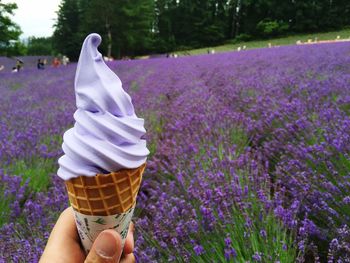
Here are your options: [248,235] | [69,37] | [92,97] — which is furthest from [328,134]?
[69,37]

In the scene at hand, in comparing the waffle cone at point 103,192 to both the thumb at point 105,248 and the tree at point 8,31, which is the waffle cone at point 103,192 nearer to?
the thumb at point 105,248

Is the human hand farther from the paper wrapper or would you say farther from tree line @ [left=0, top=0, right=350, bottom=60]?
tree line @ [left=0, top=0, right=350, bottom=60]

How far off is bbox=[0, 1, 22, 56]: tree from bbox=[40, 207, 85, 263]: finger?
72.8ft

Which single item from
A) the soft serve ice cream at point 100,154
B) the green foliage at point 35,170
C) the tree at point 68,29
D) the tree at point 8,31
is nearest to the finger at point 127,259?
the soft serve ice cream at point 100,154

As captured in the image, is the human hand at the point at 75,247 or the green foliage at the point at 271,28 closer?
the human hand at the point at 75,247

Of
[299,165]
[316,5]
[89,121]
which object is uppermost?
[316,5]

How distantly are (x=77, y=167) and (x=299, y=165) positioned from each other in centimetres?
156

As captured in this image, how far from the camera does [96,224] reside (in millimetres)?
1075

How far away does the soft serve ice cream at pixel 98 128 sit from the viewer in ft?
3.32

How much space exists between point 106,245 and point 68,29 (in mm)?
47921

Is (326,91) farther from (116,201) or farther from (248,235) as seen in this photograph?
(116,201)

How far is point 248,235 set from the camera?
4.75ft

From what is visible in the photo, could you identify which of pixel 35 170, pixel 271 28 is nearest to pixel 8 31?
pixel 35 170

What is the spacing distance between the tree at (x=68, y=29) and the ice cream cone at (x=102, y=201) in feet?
151
